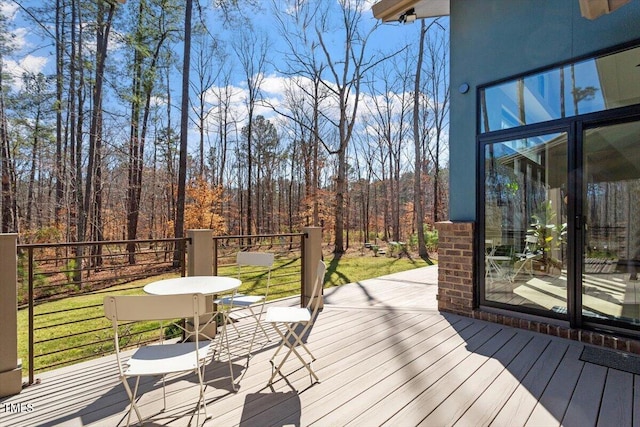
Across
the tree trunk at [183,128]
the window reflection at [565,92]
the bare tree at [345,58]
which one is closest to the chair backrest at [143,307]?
the window reflection at [565,92]

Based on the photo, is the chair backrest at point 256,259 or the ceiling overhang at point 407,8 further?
the ceiling overhang at point 407,8

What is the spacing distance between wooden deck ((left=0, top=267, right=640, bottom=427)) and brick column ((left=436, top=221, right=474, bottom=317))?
2.24ft

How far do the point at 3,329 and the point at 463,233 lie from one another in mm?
4374

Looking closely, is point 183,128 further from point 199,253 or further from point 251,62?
point 251,62

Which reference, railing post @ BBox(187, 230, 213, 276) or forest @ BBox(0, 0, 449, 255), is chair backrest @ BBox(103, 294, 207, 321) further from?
forest @ BBox(0, 0, 449, 255)

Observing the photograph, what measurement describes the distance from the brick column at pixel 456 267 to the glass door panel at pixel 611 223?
1.08m

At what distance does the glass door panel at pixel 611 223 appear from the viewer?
3055 mm

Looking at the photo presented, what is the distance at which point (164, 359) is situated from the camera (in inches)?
74.7

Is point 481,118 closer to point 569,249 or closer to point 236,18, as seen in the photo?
point 569,249

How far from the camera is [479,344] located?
3.14 metres

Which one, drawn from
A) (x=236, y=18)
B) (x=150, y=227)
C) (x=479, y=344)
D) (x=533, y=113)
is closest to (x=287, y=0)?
(x=236, y=18)

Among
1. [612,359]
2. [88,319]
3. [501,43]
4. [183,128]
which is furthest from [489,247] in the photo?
[183,128]

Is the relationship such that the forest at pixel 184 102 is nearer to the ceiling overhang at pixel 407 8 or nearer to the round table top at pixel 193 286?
the ceiling overhang at pixel 407 8

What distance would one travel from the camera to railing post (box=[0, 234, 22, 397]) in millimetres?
2230
